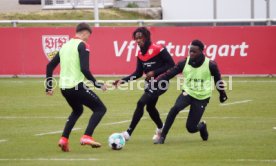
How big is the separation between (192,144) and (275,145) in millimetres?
1383

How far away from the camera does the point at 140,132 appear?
18.5 m

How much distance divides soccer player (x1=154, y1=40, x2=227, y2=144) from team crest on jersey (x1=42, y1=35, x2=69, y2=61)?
13.7 m

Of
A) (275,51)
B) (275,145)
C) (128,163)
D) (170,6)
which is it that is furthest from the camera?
(170,6)

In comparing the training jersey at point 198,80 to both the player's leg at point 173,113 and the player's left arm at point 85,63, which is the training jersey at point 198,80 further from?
the player's left arm at point 85,63

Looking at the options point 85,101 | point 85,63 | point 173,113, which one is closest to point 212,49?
point 173,113

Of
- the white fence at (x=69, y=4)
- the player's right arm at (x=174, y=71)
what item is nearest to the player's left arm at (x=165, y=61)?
the player's right arm at (x=174, y=71)

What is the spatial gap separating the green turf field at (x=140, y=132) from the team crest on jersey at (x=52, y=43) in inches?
93.0

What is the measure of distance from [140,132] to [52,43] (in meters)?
12.2

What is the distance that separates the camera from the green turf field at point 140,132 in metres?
14.6

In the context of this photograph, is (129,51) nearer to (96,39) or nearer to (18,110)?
(96,39)

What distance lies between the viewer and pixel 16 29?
30.7m

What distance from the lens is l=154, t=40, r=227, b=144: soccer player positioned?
1650 centimetres

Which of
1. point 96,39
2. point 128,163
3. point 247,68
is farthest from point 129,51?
point 128,163

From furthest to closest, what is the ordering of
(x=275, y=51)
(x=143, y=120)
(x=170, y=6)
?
(x=170, y=6) → (x=275, y=51) → (x=143, y=120)
